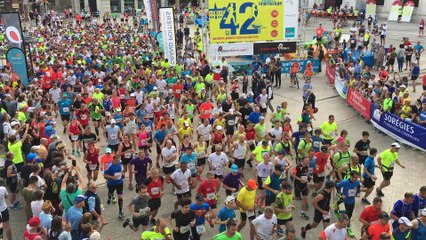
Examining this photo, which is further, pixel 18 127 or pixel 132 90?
pixel 132 90

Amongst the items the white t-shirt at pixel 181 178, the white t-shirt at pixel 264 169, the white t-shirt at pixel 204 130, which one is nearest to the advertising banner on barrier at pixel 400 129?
the white t-shirt at pixel 264 169

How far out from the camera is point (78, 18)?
43844 mm

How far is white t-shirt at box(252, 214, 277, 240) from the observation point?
22.9ft

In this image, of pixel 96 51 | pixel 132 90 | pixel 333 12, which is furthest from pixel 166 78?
pixel 333 12

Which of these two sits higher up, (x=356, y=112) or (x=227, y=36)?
(x=227, y=36)

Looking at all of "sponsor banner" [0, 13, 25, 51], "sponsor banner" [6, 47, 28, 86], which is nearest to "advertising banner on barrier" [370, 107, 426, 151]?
"sponsor banner" [6, 47, 28, 86]

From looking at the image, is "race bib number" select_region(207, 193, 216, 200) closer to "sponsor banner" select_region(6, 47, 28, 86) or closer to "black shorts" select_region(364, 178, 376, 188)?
"black shorts" select_region(364, 178, 376, 188)

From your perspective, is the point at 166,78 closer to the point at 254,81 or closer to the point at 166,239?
the point at 254,81

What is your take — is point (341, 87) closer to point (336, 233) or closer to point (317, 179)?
point (317, 179)

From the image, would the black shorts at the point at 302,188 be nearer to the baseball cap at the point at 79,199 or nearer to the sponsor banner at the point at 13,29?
the baseball cap at the point at 79,199

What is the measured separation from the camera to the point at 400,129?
13461 millimetres

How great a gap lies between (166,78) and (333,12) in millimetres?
34807

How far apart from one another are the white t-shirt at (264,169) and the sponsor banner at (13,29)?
12652 millimetres

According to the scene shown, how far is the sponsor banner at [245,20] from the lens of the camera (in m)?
21.7
